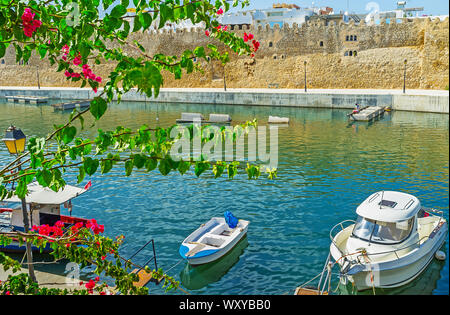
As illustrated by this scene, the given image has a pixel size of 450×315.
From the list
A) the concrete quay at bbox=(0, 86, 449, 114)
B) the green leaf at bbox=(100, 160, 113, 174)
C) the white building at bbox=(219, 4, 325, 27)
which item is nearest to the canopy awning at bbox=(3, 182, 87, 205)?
the green leaf at bbox=(100, 160, 113, 174)

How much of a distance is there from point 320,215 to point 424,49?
3576cm

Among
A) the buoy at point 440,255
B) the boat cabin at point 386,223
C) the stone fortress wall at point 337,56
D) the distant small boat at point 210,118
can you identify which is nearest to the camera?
the boat cabin at point 386,223

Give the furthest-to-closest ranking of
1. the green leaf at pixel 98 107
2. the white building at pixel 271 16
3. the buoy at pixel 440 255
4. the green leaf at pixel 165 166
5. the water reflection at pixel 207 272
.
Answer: the white building at pixel 271 16 → the buoy at pixel 440 255 → the water reflection at pixel 207 272 → the green leaf at pixel 165 166 → the green leaf at pixel 98 107

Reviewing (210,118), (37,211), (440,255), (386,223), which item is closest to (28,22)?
(386,223)

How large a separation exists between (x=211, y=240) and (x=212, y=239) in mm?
40

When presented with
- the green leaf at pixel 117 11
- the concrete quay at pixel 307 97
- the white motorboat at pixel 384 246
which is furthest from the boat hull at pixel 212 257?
the concrete quay at pixel 307 97

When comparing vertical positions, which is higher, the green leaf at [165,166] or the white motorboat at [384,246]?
the green leaf at [165,166]

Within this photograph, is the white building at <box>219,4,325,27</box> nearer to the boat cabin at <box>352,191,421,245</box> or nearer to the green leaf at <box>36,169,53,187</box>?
the boat cabin at <box>352,191,421,245</box>

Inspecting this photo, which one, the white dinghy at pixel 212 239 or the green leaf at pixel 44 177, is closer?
the green leaf at pixel 44 177

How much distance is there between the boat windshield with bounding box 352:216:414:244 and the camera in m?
10.9

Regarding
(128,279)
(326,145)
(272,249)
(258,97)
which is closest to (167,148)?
(128,279)

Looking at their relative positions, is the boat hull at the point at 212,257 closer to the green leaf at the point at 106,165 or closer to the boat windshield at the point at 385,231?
the boat windshield at the point at 385,231

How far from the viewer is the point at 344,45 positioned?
1890 inches

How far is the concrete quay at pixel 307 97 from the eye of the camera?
35.4 metres
